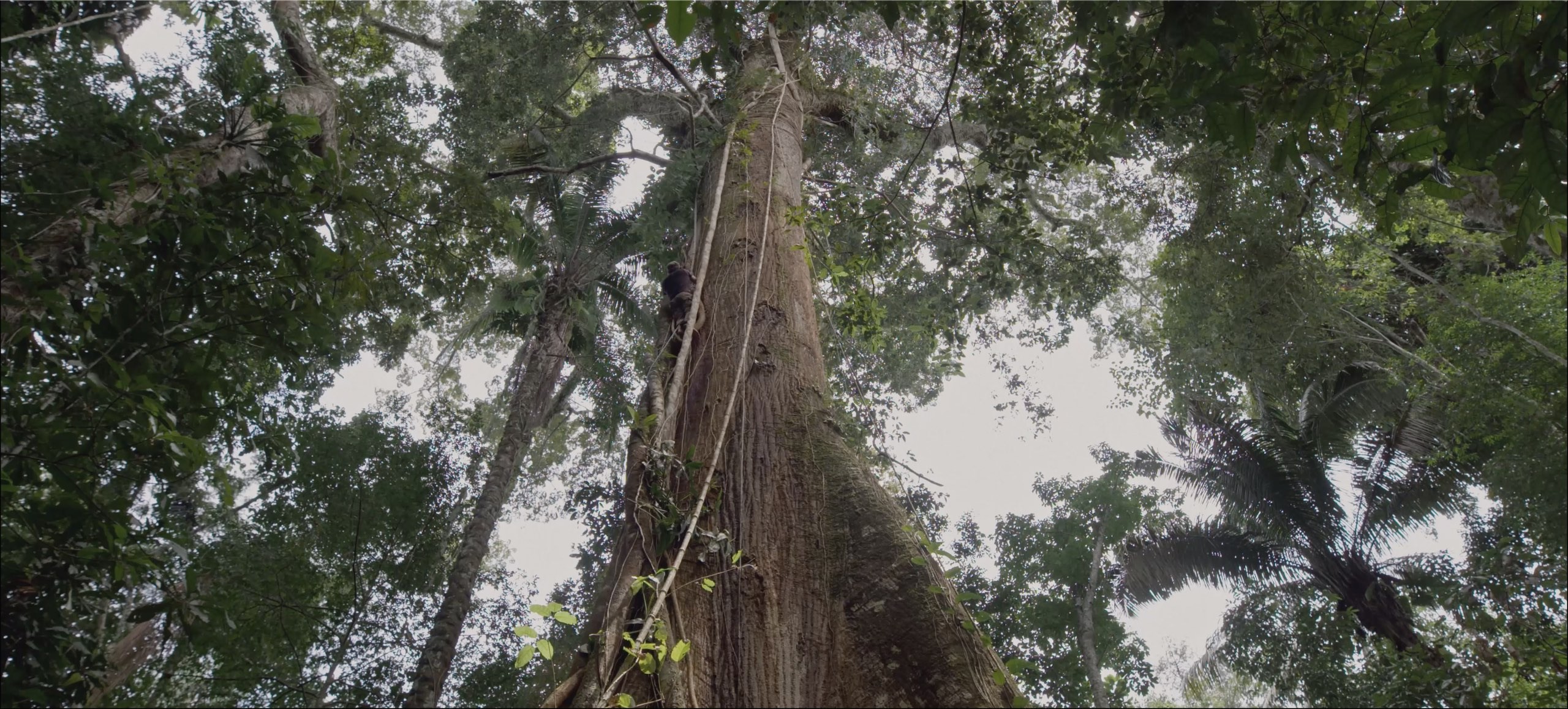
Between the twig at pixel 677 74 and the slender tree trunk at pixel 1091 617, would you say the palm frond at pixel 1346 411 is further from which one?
the twig at pixel 677 74

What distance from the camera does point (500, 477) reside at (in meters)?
6.88

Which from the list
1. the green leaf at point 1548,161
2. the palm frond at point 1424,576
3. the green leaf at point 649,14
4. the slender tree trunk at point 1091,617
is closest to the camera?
the green leaf at point 1548,161

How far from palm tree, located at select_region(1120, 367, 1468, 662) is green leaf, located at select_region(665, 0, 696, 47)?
8385 millimetres

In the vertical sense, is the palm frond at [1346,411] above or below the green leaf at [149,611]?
above

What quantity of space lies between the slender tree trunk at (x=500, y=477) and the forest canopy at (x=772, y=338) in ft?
0.18

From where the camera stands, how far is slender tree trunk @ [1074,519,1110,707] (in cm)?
859

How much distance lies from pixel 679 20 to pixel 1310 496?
376 inches

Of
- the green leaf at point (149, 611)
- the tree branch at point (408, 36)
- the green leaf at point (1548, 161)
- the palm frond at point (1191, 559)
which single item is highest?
the tree branch at point (408, 36)

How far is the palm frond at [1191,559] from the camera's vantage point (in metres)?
8.97

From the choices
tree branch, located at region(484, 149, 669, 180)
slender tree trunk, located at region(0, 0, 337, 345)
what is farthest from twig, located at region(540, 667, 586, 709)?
tree branch, located at region(484, 149, 669, 180)

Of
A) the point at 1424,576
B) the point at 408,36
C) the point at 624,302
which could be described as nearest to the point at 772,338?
the point at 624,302

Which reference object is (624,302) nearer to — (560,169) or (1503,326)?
(560,169)

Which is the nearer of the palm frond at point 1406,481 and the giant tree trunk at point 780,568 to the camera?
the giant tree trunk at point 780,568

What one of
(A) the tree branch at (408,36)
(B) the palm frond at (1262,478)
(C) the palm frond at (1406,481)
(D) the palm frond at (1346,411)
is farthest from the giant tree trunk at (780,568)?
(A) the tree branch at (408,36)
